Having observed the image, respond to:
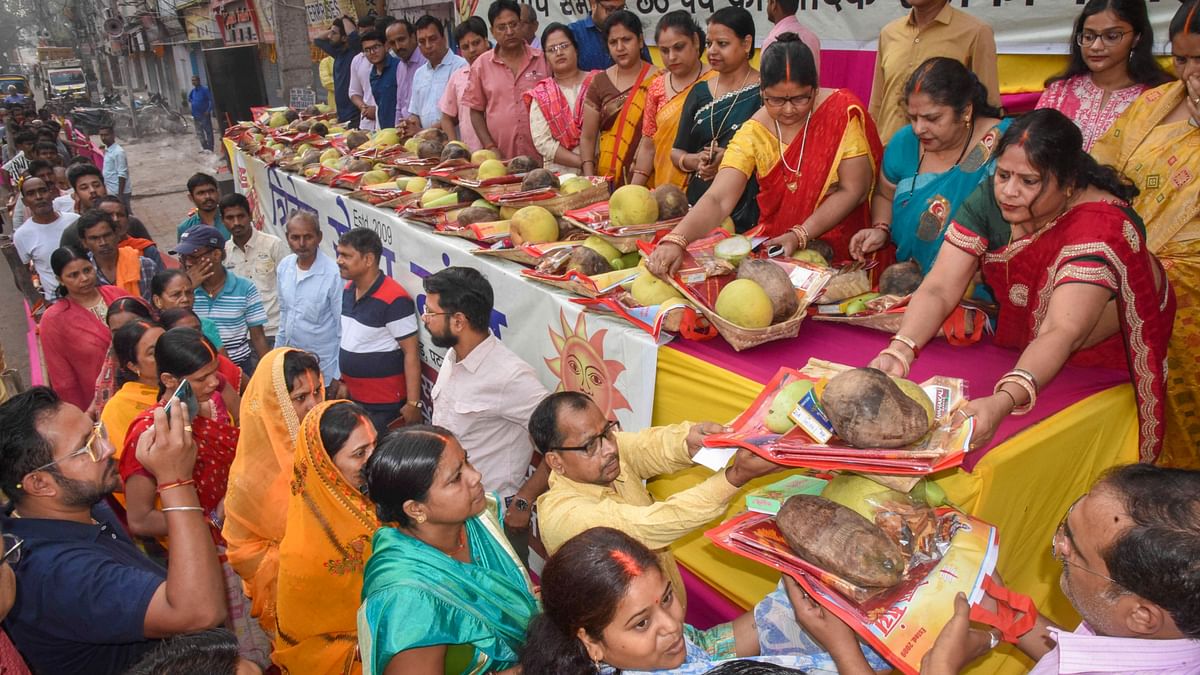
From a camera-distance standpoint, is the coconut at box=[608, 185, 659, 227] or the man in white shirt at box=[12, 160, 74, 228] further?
the man in white shirt at box=[12, 160, 74, 228]

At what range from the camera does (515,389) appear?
2.78m

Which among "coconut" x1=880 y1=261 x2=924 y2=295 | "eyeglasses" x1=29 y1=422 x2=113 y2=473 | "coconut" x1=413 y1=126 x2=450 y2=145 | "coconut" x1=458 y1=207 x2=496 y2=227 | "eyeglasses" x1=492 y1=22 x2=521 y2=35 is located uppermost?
"eyeglasses" x1=492 y1=22 x2=521 y2=35

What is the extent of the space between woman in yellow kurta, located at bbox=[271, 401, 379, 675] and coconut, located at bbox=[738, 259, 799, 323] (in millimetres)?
1269

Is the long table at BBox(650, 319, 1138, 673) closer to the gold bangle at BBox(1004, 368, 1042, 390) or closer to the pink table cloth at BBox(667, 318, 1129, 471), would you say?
the pink table cloth at BBox(667, 318, 1129, 471)

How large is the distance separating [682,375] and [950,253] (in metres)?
0.87

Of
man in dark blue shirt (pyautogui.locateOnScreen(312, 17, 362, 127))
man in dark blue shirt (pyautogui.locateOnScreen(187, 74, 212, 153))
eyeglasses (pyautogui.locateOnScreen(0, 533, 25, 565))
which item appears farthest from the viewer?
man in dark blue shirt (pyautogui.locateOnScreen(187, 74, 212, 153))

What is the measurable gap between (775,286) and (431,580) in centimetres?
134

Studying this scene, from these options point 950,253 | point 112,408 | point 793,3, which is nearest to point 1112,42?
point 950,253

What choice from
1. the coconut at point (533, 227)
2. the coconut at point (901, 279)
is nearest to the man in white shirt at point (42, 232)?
the coconut at point (533, 227)

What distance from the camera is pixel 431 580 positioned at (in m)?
1.64

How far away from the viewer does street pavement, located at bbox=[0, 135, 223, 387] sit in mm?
8008

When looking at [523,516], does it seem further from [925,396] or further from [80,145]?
[80,145]

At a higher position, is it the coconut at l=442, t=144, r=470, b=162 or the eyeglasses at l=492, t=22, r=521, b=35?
the eyeglasses at l=492, t=22, r=521, b=35

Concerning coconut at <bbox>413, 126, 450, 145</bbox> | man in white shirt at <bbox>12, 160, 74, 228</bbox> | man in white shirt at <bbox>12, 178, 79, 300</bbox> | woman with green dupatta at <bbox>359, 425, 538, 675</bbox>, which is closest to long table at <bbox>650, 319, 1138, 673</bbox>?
woman with green dupatta at <bbox>359, 425, 538, 675</bbox>
